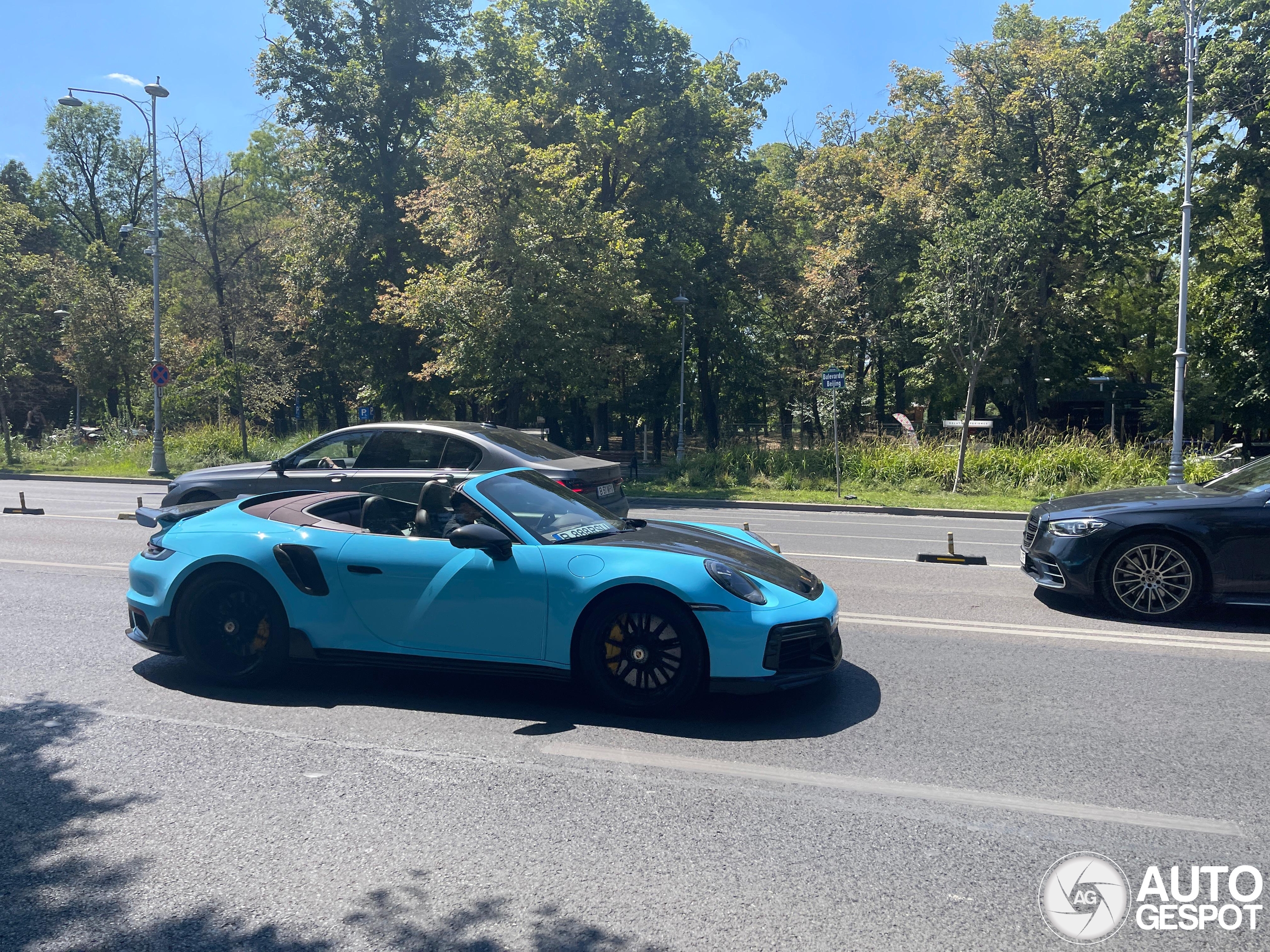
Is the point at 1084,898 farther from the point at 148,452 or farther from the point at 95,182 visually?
the point at 95,182

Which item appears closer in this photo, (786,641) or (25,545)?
(786,641)

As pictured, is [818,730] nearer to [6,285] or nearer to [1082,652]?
[1082,652]

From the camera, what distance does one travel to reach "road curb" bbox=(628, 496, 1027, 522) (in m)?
18.2

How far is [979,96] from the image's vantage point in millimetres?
31453

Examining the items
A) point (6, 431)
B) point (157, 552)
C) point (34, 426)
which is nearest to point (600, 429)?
point (6, 431)

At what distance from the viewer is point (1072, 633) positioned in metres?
6.81

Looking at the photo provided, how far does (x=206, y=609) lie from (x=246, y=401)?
30.2 metres

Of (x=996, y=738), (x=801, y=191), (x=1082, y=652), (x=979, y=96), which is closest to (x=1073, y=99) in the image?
(x=979, y=96)

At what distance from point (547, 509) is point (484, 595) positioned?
Answer: 0.79 metres

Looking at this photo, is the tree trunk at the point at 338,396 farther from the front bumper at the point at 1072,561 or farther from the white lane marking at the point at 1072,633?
the front bumper at the point at 1072,561

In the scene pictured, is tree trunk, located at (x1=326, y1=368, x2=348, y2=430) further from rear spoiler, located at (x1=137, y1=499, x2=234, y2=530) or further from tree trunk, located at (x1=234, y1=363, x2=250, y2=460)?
rear spoiler, located at (x1=137, y1=499, x2=234, y2=530)

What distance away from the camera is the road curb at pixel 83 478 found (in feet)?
81.9

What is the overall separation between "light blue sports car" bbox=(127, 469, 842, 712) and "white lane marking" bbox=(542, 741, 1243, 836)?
51 cm

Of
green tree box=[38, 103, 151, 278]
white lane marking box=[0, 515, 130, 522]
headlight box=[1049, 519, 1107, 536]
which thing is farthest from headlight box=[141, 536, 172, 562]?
green tree box=[38, 103, 151, 278]
